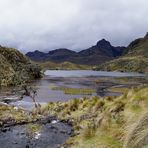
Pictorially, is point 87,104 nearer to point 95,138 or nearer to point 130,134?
point 95,138

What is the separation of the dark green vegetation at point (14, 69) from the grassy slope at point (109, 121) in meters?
57.8

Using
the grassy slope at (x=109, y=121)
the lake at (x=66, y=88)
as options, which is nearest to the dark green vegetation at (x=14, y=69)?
the lake at (x=66, y=88)

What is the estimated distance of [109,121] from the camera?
23.1 m

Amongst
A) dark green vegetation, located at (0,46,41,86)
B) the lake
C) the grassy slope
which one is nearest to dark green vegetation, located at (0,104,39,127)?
the grassy slope

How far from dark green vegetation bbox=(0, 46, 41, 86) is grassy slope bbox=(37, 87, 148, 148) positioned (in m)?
57.8

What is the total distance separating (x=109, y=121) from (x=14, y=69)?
100441 mm

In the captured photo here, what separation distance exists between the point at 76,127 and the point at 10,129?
513 cm

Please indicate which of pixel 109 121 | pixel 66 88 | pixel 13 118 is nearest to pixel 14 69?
pixel 66 88

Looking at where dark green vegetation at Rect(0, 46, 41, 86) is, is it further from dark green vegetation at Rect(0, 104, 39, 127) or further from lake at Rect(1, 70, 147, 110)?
dark green vegetation at Rect(0, 104, 39, 127)

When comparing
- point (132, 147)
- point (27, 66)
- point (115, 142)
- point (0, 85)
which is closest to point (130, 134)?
point (132, 147)

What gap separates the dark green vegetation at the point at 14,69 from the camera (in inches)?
3792

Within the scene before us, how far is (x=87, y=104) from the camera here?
3550 cm

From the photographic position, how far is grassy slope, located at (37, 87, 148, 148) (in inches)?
457

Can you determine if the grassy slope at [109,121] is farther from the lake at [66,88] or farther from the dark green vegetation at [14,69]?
the dark green vegetation at [14,69]
